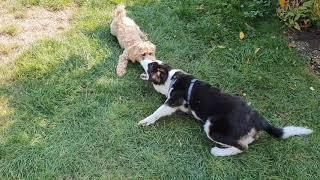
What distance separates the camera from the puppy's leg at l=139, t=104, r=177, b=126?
4578 mm

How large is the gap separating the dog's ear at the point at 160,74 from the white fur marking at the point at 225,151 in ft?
3.15

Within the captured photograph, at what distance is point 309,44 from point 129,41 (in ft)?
7.95

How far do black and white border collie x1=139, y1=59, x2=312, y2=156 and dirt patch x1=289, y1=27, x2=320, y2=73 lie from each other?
1.52 m

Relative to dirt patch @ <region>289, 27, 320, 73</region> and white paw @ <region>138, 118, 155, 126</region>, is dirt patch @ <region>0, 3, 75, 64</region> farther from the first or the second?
dirt patch @ <region>289, 27, 320, 73</region>

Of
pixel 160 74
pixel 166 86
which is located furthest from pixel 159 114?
pixel 160 74

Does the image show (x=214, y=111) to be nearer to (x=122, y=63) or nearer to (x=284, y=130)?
(x=284, y=130)

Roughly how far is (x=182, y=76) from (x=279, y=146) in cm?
123

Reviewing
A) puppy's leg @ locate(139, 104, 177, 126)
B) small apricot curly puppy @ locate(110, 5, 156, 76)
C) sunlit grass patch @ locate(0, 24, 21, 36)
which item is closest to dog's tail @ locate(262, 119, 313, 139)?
puppy's leg @ locate(139, 104, 177, 126)

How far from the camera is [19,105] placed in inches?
190

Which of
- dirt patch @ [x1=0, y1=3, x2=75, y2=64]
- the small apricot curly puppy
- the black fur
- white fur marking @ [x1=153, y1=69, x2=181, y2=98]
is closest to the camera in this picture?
the black fur

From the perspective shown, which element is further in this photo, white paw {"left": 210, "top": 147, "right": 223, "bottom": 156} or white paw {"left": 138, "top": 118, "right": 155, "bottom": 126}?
white paw {"left": 138, "top": 118, "right": 155, "bottom": 126}

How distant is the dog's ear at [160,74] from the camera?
187 inches

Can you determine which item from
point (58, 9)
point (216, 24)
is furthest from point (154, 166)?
point (58, 9)

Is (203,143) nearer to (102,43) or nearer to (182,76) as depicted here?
(182,76)
